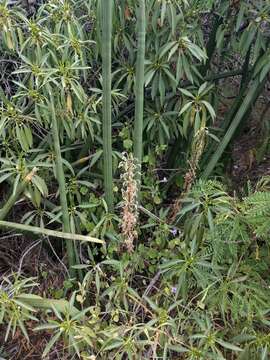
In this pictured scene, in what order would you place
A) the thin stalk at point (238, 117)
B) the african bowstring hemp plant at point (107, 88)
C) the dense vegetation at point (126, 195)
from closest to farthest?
the african bowstring hemp plant at point (107, 88), the dense vegetation at point (126, 195), the thin stalk at point (238, 117)

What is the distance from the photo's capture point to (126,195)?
1.45 meters

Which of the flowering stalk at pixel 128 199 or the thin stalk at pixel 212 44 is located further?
the thin stalk at pixel 212 44

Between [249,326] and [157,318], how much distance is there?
258 mm

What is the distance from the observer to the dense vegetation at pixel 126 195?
55.5 inches

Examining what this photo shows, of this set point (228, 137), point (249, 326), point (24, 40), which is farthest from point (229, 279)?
point (24, 40)

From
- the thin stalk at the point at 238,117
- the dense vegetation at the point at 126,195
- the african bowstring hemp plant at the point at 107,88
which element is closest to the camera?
the african bowstring hemp plant at the point at 107,88

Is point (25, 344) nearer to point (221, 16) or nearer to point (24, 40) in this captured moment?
point (24, 40)

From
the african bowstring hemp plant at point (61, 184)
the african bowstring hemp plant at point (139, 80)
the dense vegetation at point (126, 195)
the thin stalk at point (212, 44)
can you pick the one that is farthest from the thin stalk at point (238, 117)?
the african bowstring hemp plant at point (61, 184)

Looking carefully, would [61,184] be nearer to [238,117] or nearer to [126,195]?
[126,195]

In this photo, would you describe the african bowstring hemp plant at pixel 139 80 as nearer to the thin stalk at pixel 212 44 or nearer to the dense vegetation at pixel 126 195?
the dense vegetation at pixel 126 195

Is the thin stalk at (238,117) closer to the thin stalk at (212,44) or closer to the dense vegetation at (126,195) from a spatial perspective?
the dense vegetation at (126,195)

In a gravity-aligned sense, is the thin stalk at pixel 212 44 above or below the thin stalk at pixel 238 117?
above

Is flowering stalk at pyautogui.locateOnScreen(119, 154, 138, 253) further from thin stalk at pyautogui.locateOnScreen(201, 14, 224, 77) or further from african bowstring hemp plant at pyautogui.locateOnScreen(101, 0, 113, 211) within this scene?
thin stalk at pyautogui.locateOnScreen(201, 14, 224, 77)

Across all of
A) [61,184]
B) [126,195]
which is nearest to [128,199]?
[126,195]
